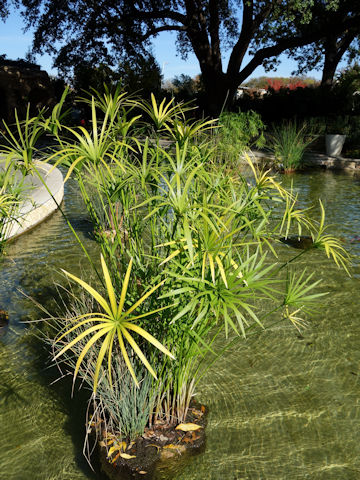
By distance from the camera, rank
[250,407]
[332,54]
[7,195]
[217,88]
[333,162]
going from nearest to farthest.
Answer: [250,407], [7,195], [333,162], [217,88], [332,54]

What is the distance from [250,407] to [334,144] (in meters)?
11.6

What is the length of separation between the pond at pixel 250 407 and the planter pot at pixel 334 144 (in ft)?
31.9

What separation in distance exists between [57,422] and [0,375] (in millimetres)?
642

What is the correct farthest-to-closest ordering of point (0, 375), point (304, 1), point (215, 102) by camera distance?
point (215, 102) → point (304, 1) → point (0, 375)

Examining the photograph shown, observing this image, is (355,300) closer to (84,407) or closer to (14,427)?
(84,407)

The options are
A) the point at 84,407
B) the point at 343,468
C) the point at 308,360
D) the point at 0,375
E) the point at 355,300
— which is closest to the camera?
the point at 343,468

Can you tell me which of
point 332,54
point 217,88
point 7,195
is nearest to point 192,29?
point 217,88

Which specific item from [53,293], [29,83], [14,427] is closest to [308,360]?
[14,427]

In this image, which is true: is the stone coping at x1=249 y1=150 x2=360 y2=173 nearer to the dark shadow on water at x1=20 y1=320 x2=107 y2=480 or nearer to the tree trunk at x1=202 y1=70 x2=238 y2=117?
the tree trunk at x1=202 y1=70 x2=238 y2=117

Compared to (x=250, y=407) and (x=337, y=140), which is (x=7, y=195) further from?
(x=337, y=140)

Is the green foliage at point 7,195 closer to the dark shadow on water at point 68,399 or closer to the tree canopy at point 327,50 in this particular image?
the dark shadow on water at point 68,399

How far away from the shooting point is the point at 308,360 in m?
3.15

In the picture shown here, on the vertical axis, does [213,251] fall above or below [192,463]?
above

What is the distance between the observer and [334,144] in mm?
12867
